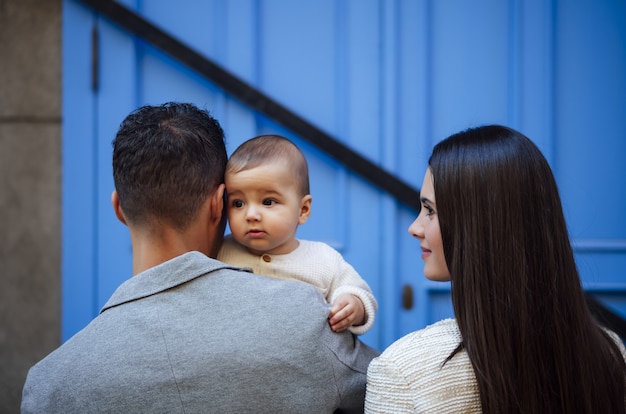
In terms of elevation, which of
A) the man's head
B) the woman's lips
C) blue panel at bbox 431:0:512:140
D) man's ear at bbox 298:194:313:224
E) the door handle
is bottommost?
the door handle

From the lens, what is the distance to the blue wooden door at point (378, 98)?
8.73 feet

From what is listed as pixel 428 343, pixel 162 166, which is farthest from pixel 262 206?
pixel 428 343

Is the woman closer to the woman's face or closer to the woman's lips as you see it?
the woman's face

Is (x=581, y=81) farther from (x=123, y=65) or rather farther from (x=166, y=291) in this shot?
(x=166, y=291)

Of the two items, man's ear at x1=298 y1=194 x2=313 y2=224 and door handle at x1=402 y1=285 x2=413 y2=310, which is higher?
man's ear at x1=298 y1=194 x2=313 y2=224

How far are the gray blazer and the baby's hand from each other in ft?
0.18

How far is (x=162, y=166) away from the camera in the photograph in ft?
4.52

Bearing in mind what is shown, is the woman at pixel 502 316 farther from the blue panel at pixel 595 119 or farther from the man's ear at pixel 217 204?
the blue panel at pixel 595 119

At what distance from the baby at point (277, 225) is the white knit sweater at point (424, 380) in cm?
27

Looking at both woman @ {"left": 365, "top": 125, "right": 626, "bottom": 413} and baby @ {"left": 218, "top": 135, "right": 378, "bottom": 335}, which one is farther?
baby @ {"left": 218, "top": 135, "right": 378, "bottom": 335}

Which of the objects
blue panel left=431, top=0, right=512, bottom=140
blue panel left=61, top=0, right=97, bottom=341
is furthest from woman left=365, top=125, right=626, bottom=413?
blue panel left=61, top=0, right=97, bottom=341

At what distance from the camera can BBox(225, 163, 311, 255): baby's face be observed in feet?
5.15

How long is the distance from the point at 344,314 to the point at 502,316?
326mm

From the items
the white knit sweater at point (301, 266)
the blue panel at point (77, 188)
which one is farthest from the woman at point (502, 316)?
the blue panel at point (77, 188)
